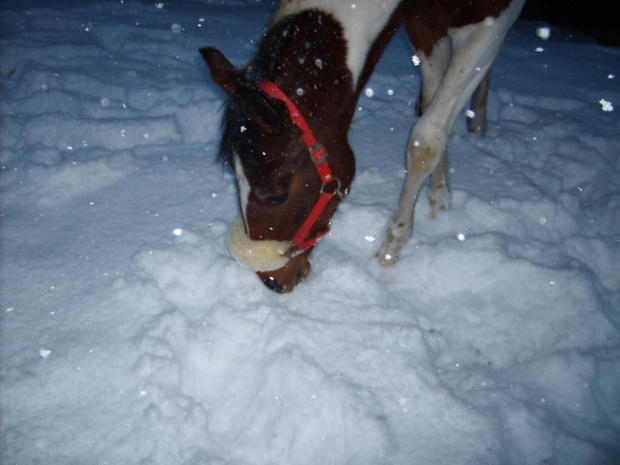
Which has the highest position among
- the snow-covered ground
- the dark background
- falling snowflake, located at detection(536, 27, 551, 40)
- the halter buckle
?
the dark background

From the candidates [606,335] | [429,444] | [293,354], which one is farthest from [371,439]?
[606,335]

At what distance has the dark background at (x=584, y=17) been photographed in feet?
18.7

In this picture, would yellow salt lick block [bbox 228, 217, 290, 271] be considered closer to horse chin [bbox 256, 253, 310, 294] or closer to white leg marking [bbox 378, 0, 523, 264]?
horse chin [bbox 256, 253, 310, 294]

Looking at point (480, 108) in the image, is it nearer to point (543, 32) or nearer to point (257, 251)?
point (257, 251)

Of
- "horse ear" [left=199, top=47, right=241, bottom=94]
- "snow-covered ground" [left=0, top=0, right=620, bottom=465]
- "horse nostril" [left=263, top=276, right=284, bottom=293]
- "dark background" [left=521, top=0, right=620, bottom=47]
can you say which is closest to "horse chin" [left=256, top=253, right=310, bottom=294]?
"horse nostril" [left=263, top=276, right=284, bottom=293]

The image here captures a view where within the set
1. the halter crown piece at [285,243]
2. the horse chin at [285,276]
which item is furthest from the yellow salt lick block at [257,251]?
the horse chin at [285,276]

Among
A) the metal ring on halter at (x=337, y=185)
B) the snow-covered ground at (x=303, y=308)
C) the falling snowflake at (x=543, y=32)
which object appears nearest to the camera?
the snow-covered ground at (x=303, y=308)

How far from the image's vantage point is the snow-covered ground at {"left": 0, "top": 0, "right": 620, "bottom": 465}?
1.35 metres

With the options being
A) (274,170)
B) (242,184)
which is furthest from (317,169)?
(242,184)

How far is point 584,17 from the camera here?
238 inches

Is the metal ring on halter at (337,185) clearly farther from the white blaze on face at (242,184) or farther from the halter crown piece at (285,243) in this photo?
the white blaze on face at (242,184)

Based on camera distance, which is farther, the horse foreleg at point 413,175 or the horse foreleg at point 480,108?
the horse foreleg at point 480,108

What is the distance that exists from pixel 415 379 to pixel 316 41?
1413mm

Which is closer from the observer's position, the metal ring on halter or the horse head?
the horse head
